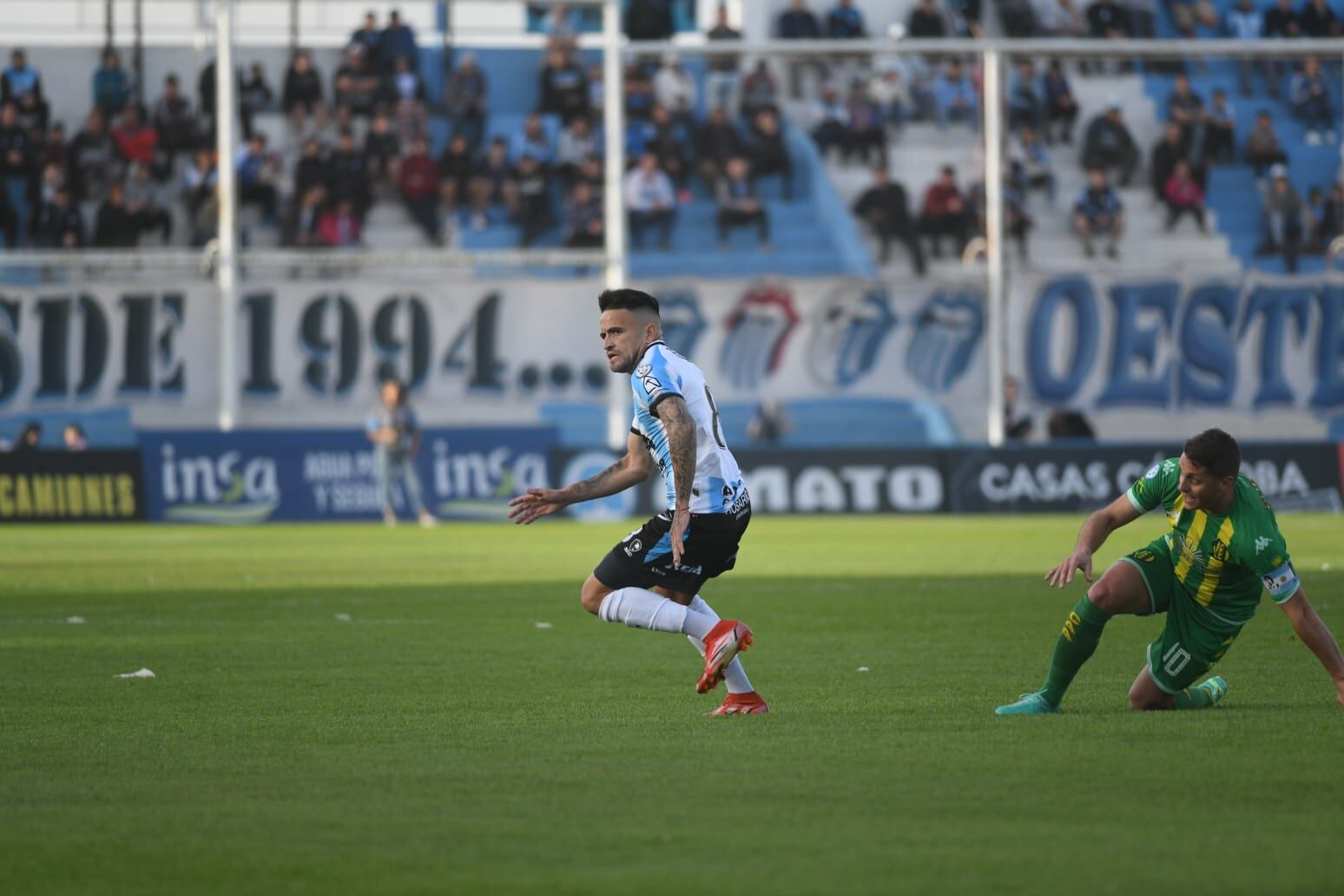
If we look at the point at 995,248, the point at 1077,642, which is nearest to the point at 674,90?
the point at 995,248

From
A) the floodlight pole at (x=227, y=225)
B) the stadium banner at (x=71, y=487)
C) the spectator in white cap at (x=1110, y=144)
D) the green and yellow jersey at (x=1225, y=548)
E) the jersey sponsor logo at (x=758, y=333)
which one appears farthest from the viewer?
the spectator in white cap at (x=1110, y=144)

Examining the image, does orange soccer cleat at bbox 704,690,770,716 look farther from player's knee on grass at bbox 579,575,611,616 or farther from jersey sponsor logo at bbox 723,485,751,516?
jersey sponsor logo at bbox 723,485,751,516

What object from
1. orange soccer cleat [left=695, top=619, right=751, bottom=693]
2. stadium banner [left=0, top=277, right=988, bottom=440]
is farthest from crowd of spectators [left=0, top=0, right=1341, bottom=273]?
orange soccer cleat [left=695, top=619, right=751, bottom=693]

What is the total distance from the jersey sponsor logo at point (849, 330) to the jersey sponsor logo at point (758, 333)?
1.87ft

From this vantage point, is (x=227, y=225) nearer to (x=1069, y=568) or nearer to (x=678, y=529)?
(x=678, y=529)

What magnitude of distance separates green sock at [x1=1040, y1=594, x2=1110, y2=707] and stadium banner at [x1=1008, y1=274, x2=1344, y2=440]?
29709 mm

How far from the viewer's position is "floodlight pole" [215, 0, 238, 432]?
31469mm

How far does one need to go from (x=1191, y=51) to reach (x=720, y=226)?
28.6 feet

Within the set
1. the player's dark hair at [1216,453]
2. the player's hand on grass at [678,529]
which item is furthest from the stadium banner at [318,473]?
the player's dark hair at [1216,453]

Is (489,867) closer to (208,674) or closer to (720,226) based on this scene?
(208,674)

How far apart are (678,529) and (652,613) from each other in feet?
1.44

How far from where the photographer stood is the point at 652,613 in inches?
353

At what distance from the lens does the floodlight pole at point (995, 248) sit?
32812 millimetres

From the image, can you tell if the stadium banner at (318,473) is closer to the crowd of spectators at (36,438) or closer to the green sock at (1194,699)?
the crowd of spectators at (36,438)
